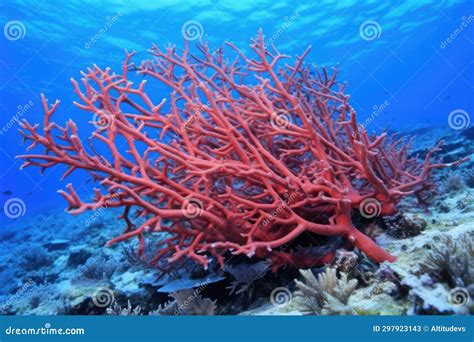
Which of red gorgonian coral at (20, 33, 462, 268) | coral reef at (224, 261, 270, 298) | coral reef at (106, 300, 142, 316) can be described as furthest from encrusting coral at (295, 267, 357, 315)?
coral reef at (106, 300, 142, 316)

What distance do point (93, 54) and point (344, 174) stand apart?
34277mm

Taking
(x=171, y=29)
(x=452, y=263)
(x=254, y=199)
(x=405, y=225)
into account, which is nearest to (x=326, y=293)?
(x=452, y=263)

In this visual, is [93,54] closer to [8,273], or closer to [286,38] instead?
[286,38]

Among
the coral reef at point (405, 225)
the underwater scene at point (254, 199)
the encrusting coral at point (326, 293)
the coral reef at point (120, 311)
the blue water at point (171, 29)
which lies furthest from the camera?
the blue water at point (171, 29)

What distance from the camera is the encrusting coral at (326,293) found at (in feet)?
9.85

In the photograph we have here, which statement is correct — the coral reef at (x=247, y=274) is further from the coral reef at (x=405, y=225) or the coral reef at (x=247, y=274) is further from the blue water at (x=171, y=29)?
the blue water at (x=171, y=29)

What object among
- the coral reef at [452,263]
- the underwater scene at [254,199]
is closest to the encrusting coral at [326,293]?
the underwater scene at [254,199]

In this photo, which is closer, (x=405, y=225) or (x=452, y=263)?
(x=452, y=263)

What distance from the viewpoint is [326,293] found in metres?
3.06

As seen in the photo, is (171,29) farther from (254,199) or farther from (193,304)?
(193,304)

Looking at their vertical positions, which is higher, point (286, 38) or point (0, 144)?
point (0, 144)

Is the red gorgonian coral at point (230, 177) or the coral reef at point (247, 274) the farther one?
the coral reef at point (247, 274)

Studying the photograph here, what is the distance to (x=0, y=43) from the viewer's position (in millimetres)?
26406

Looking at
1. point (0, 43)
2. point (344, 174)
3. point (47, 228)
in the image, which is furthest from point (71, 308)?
point (0, 43)
